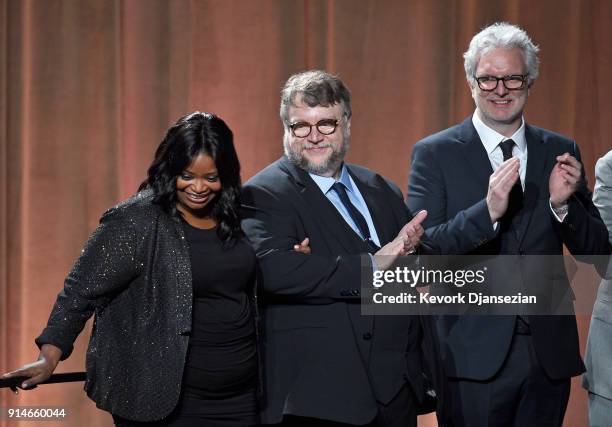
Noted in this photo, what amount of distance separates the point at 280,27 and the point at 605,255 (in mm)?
1738

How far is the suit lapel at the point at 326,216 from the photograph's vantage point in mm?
2252

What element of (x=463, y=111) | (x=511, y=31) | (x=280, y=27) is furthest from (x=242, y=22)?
(x=511, y=31)

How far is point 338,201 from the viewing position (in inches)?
92.0

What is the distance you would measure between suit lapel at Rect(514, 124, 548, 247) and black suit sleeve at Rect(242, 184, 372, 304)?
1.71 ft

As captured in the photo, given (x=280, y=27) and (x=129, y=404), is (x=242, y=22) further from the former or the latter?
(x=129, y=404)

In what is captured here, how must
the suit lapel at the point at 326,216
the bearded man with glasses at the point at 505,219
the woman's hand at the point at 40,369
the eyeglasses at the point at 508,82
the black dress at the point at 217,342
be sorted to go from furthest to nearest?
the eyeglasses at the point at 508,82 → the bearded man with glasses at the point at 505,219 → the suit lapel at the point at 326,216 → the black dress at the point at 217,342 → the woman's hand at the point at 40,369

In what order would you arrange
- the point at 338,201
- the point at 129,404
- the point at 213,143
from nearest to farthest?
the point at 129,404 < the point at 213,143 < the point at 338,201

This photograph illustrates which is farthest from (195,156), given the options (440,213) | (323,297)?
(440,213)

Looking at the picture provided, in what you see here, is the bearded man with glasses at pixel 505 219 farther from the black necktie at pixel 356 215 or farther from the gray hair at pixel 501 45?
the black necktie at pixel 356 215

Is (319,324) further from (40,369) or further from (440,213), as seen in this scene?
(40,369)

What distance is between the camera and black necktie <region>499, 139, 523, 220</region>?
2.49 m

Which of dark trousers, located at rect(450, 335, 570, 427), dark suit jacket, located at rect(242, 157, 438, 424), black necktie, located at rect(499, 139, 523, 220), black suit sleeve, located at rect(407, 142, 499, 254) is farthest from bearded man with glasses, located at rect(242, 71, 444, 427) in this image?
black necktie, located at rect(499, 139, 523, 220)

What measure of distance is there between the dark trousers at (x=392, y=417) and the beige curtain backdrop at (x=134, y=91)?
1.65 metres

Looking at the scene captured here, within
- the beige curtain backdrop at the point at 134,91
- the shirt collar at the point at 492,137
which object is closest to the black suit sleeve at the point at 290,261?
the shirt collar at the point at 492,137
